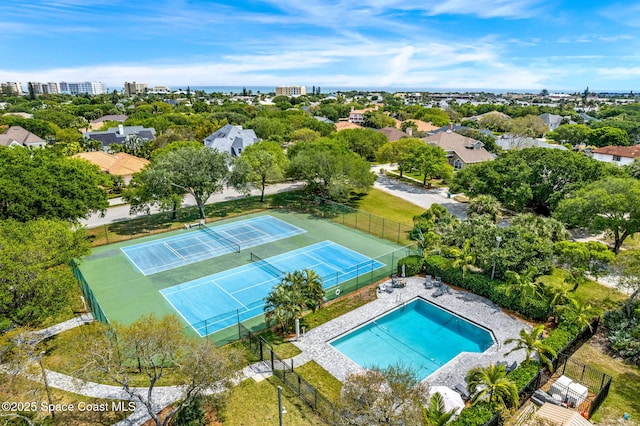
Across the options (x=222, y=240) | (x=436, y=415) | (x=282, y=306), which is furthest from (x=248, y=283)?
(x=436, y=415)

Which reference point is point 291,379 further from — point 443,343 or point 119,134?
point 119,134

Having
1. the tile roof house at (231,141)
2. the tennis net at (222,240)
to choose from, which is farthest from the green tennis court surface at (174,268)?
the tile roof house at (231,141)

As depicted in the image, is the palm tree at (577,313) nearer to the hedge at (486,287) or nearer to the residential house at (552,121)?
the hedge at (486,287)

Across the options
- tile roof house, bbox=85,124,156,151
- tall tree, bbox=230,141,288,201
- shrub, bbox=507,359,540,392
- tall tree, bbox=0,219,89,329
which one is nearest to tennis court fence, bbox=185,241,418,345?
tall tree, bbox=0,219,89,329

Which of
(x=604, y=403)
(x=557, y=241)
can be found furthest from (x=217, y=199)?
(x=604, y=403)

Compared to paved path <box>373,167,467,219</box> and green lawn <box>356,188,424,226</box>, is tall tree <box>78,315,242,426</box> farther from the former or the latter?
paved path <box>373,167,467,219</box>

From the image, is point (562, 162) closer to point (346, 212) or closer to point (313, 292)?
point (346, 212)
